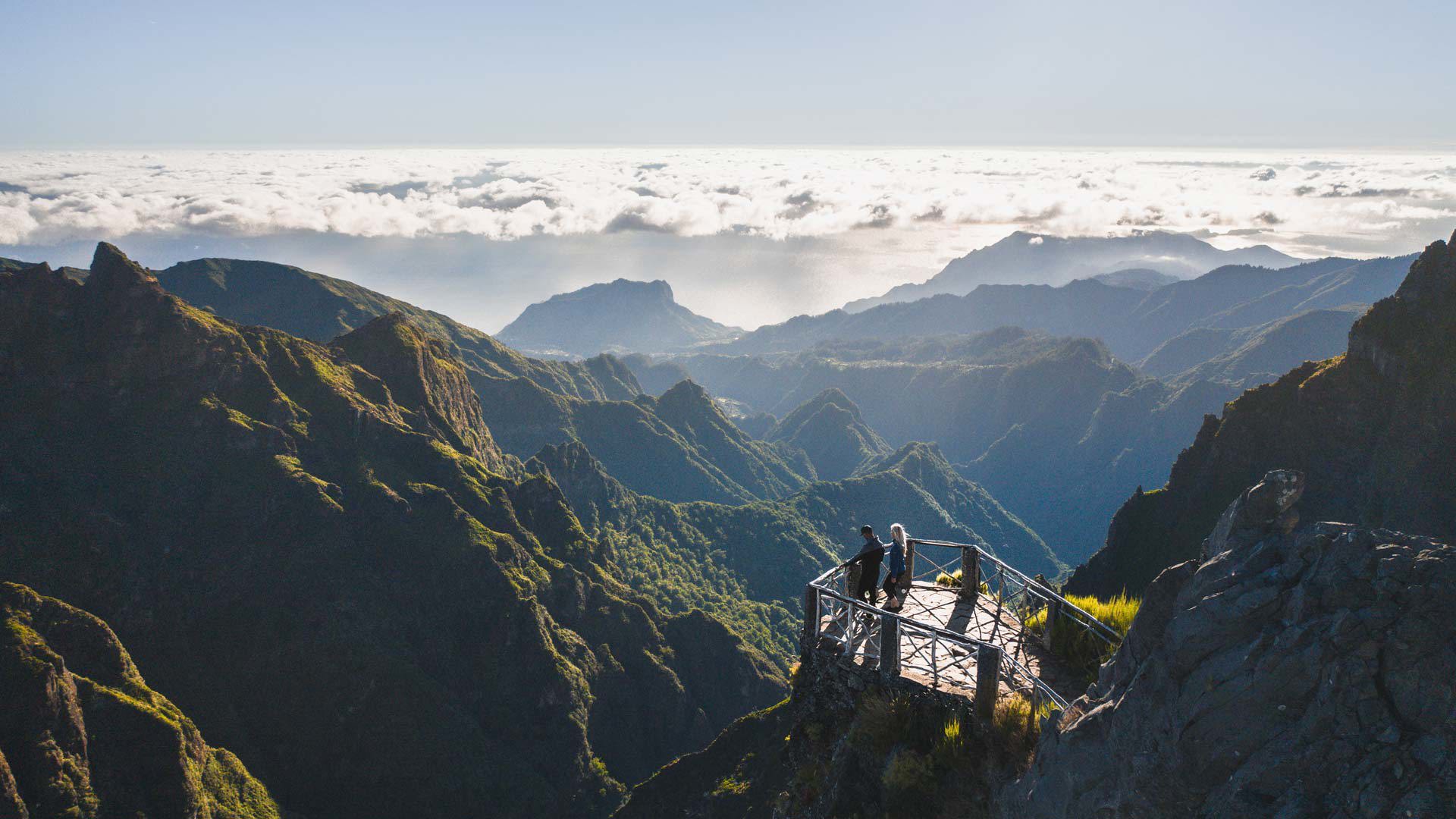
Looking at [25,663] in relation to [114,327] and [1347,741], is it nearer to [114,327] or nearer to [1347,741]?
[114,327]

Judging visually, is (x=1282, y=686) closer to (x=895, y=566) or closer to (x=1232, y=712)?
(x=1232, y=712)

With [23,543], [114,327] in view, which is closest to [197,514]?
[23,543]

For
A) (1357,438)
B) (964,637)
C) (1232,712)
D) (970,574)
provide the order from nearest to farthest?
(1232,712)
(964,637)
(970,574)
(1357,438)

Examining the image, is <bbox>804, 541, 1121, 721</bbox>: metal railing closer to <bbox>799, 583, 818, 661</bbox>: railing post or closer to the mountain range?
<bbox>799, 583, 818, 661</bbox>: railing post

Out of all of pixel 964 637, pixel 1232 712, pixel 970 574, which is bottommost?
pixel 970 574

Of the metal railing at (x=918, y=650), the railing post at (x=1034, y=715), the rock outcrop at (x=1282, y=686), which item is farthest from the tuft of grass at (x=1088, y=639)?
the rock outcrop at (x=1282, y=686)

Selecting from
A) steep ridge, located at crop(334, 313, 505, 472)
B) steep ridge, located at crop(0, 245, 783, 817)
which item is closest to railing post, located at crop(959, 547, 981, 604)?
steep ridge, located at crop(0, 245, 783, 817)

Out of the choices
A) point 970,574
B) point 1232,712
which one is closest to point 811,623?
point 970,574
